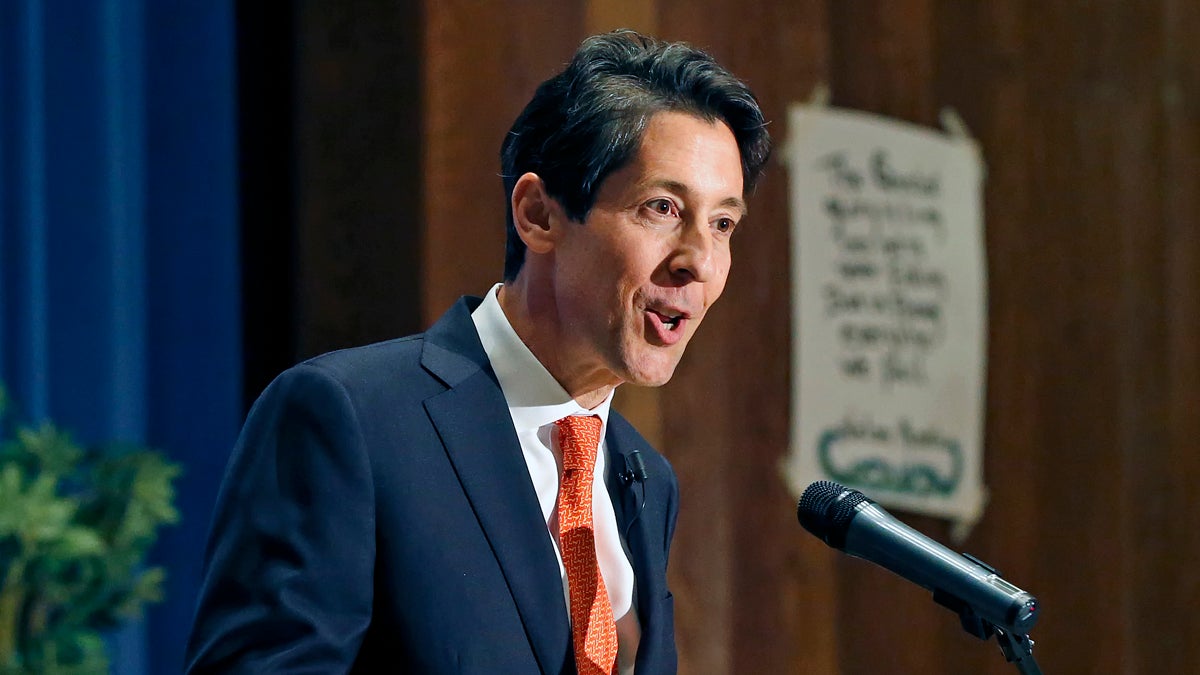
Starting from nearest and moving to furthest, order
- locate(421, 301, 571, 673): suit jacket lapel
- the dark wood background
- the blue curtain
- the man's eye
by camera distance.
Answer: locate(421, 301, 571, 673): suit jacket lapel, the man's eye, the blue curtain, the dark wood background

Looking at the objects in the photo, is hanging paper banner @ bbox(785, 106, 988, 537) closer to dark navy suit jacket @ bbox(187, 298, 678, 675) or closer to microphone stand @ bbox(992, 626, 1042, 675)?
dark navy suit jacket @ bbox(187, 298, 678, 675)

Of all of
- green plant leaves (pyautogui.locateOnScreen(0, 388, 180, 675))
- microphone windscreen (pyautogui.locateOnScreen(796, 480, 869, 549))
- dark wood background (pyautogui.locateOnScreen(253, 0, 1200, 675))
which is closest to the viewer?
microphone windscreen (pyautogui.locateOnScreen(796, 480, 869, 549))

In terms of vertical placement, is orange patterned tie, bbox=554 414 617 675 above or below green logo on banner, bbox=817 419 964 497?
above

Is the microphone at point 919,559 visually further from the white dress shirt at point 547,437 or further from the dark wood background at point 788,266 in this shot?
the dark wood background at point 788,266

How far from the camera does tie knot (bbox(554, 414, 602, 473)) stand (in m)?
1.61

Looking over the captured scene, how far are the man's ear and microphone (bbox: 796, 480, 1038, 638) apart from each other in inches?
17.6


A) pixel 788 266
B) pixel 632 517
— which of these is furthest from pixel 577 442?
pixel 788 266

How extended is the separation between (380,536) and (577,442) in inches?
10.7

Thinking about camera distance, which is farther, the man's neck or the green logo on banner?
the green logo on banner

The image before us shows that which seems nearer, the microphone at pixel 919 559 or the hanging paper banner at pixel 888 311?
the microphone at pixel 919 559

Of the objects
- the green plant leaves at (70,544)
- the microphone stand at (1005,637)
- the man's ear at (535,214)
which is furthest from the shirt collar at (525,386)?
the green plant leaves at (70,544)

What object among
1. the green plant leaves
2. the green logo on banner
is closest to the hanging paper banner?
the green logo on banner

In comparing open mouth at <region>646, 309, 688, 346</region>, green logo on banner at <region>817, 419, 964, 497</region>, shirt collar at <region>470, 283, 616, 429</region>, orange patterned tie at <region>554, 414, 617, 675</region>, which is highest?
open mouth at <region>646, 309, 688, 346</region>

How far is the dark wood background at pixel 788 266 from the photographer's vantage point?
8.98ft
